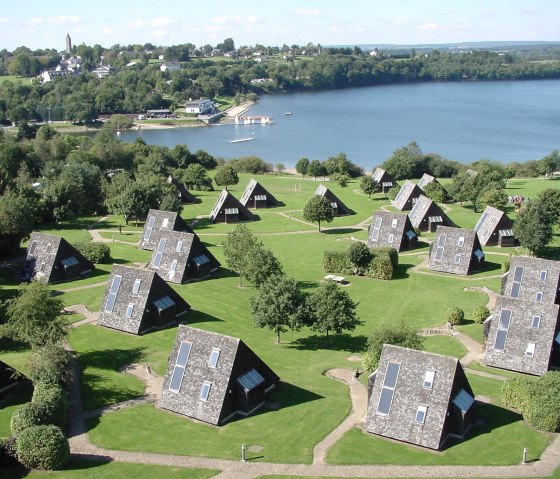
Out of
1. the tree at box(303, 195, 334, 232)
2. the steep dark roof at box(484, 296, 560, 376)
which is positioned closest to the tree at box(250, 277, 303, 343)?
the steep dark roof at box(484, 296, 560, 376)

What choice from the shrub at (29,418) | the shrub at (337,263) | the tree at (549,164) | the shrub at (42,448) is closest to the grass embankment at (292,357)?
the shrub at (337,263)

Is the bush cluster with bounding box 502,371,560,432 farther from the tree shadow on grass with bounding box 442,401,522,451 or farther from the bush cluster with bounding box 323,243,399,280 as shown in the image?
the bush cluster with bounding box 323,243,399,280

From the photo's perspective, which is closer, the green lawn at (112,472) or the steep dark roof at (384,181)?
the green lawn at (112,472)

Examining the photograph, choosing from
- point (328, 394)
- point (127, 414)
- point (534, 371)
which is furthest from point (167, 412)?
point (534, 371)

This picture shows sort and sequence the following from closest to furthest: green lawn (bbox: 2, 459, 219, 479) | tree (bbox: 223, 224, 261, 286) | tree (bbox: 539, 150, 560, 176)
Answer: green lawn (bbox: 2, 459, 219, 479) < tree (bbox: 223, 224, 261, 286) < tree (bbox: 539, 150, 560, 176)

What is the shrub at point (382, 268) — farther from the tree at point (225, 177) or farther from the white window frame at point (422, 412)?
the tree at point (225, 177)

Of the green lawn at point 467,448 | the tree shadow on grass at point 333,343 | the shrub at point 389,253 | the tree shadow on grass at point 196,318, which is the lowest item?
the tree shadow on grass at point 333,343
